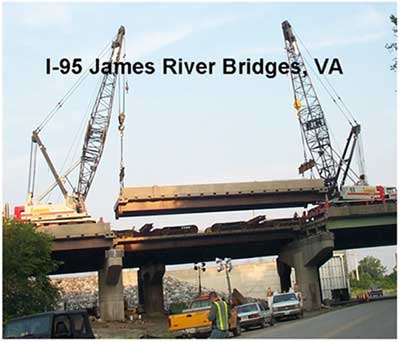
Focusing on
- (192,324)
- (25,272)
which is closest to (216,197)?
(25,272)

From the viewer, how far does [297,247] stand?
230 ft

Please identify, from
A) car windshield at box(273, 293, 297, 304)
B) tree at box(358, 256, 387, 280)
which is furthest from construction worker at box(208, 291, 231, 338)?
tree at box(358, 256, 387, 280)

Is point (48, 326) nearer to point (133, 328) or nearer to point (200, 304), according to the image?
point (200, 304)

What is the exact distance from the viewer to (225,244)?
68562mm

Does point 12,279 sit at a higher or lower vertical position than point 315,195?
lower

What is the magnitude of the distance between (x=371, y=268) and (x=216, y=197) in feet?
401

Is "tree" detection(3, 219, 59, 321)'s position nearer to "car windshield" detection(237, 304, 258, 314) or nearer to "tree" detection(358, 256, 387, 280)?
"car windshield" detection(237, 304, 258, 314)

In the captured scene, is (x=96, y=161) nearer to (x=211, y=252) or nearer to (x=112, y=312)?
(x=211, y=252)

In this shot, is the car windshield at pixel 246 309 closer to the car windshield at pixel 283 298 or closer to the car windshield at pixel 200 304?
the car windshield at pixel 200 304

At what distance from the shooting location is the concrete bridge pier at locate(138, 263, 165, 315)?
236 ft

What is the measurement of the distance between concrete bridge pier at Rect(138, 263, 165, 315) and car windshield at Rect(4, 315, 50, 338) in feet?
184

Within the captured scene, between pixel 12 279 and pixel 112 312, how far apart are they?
58.6 feet

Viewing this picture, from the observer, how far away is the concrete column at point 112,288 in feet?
202

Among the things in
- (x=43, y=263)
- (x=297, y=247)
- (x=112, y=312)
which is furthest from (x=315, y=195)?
(x=43, y=263)
